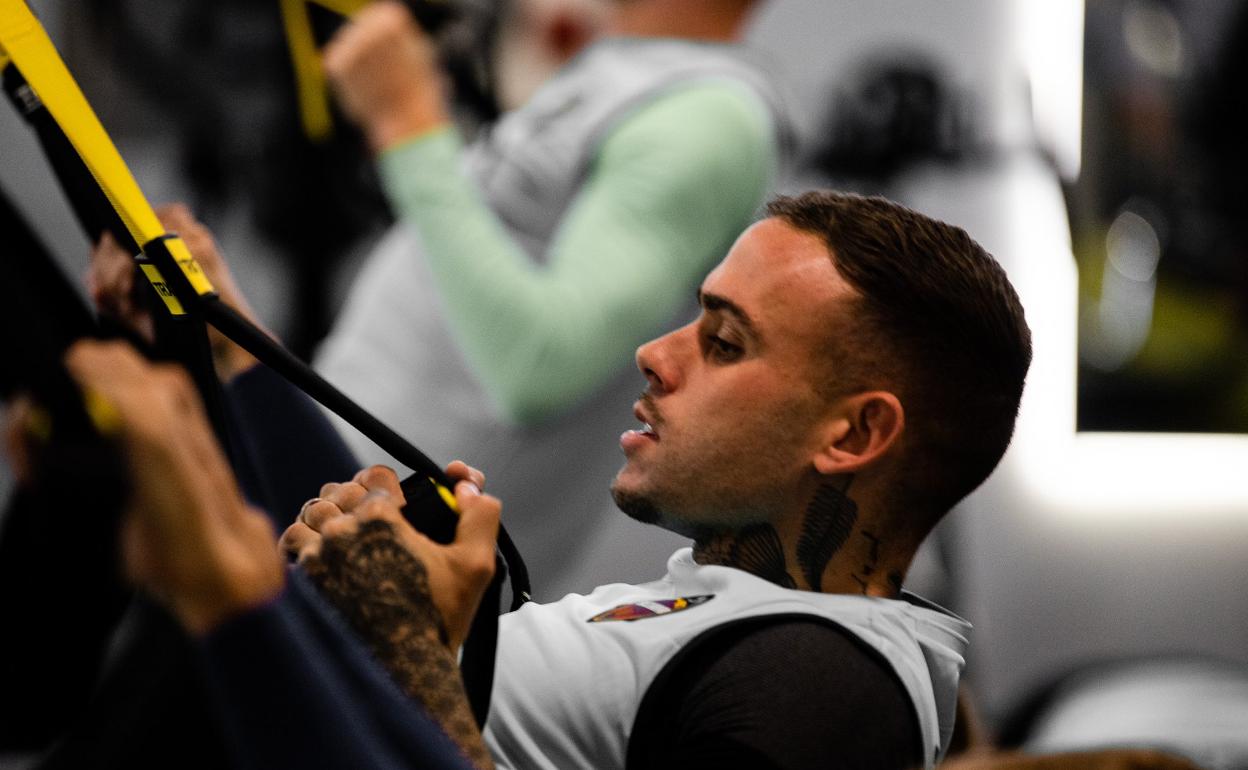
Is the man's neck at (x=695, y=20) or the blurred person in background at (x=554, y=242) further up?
the man's neck at (x=695, y=20)

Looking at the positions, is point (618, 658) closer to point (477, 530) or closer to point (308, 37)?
point (477, 530)

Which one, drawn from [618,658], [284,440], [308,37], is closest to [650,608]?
[618,658]

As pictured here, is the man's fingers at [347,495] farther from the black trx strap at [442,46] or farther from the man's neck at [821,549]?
the black trx strap at [442,46]

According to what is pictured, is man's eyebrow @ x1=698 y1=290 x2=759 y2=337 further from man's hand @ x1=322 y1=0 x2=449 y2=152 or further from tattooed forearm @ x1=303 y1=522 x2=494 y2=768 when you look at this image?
man's hand @ x1=322 y1=0 x2=449 y2=152

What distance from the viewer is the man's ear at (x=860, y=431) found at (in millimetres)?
886

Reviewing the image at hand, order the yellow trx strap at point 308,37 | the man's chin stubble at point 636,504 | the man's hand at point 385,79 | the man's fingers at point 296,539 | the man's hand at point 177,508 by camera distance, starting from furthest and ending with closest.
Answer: the yellow trx strap at point 308,37 < the man's hand at point 385,79 < the man's chin stubble at point 636,504 < the man's fingers at point 296,539 < the man's hand at point 177,508

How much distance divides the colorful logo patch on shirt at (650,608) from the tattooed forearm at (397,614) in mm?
170

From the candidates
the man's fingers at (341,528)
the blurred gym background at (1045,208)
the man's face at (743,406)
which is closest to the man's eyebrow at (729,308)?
the man's face at (743,406)

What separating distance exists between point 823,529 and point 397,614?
31 cm

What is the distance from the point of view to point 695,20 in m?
1.51

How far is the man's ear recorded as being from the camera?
2.91 ft

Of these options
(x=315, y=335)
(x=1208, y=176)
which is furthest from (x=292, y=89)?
(x=1208, y=176)

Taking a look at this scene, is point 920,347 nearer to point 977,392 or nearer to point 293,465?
point 977,392

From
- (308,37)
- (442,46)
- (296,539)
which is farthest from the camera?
(442,46)
